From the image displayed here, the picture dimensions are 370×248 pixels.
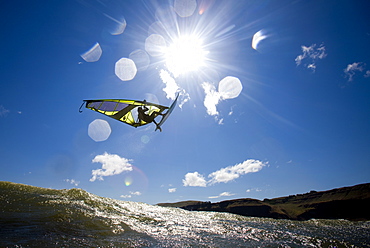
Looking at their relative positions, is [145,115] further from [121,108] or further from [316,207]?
[316,207]

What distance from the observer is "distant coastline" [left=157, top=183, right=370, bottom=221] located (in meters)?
37.9

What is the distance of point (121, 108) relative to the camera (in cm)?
1356

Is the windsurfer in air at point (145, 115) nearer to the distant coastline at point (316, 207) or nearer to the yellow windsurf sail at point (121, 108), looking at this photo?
the yellow windsurf sail at point (121, 108)

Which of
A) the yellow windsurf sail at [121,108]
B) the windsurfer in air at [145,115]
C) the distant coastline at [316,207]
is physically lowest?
the distant coastline at [316,207]

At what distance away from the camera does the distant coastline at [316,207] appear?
37872 mm

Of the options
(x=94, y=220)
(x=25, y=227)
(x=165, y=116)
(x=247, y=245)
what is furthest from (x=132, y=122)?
(x=247, y=245)

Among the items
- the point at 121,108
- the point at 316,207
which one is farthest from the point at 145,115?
the point at 316,207

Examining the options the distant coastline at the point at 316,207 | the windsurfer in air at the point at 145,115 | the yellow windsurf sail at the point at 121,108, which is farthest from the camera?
the distant coastline at the point at 316,207

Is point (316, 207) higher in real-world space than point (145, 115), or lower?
lower

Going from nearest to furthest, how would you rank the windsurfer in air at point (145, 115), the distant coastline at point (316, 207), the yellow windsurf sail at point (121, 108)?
1. the windsurfer in air at point (145, 115)
2. the yellow windsurf sail at point (121, 108)
3. the distant coastline at point (316, 207)

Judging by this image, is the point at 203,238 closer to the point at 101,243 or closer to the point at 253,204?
the point at 101,243

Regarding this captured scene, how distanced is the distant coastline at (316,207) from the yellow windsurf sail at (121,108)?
29001mm

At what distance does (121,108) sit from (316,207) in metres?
48.8

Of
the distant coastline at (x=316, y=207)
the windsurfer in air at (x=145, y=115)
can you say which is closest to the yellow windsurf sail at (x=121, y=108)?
the windsurfer in air at (x=145, y=115)
